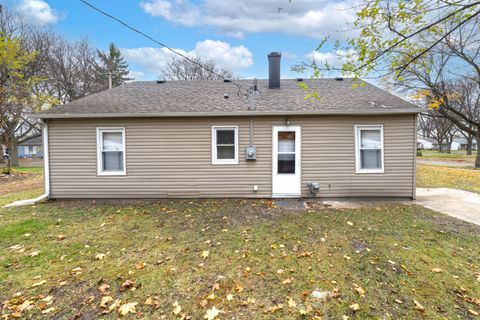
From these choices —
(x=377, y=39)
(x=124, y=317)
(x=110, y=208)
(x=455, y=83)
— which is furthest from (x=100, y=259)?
(x=455, y=83)

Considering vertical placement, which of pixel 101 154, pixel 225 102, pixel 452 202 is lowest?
pixel 452 202

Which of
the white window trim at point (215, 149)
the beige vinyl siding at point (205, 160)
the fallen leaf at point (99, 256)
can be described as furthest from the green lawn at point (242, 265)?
the white window trim at point (215, 149)

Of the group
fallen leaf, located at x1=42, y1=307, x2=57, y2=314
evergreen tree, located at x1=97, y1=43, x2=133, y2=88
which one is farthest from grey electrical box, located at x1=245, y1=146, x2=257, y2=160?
evergreen tree, located at x1=97, y1=43, x2=133, y2=88

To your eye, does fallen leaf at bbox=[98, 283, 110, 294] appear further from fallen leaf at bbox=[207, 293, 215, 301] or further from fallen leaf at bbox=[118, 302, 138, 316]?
fallen leaf at bbox=[207, 293, 215, 301]

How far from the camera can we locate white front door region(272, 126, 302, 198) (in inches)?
293

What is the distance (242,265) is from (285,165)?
4450 millimetres

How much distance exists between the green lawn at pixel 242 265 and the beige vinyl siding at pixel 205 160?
64.7 inches

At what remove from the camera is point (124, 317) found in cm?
251

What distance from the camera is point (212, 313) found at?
2.53 metres

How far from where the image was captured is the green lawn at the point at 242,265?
266 centimetres

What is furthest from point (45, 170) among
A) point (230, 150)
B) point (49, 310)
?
point (49, 310)

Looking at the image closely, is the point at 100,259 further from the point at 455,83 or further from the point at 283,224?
the point at 455,83

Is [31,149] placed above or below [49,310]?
above

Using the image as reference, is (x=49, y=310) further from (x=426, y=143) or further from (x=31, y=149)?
(x=426, y=143)
